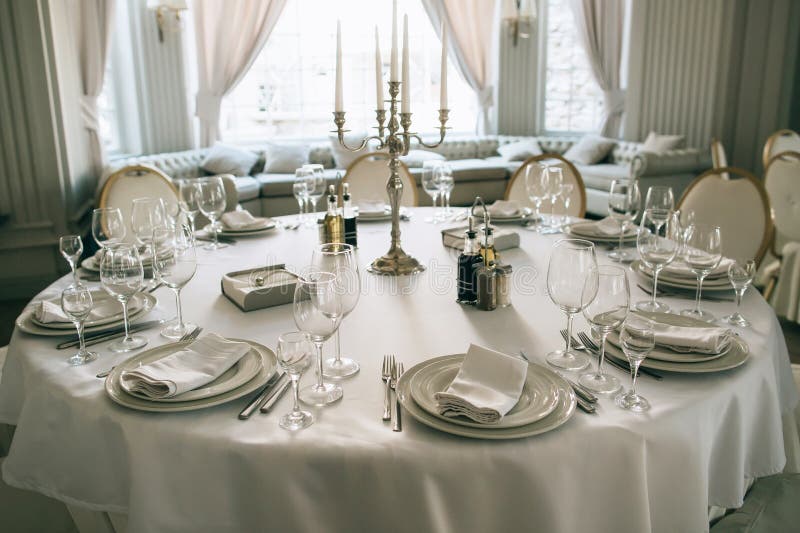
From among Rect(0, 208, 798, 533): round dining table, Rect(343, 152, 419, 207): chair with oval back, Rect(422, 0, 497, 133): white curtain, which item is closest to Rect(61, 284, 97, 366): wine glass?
Rect(0, 208, 798, 533): round dining table

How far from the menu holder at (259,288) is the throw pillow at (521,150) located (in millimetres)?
5572

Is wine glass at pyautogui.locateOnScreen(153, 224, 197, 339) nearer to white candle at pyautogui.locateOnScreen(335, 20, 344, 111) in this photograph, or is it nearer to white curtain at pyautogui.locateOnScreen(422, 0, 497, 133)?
white candle at pyautogui.locateOnScreen(335, 20, 344, 111)

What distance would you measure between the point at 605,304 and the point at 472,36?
22.4 ft

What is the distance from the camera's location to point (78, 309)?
1.26m

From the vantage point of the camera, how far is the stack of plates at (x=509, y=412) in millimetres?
968

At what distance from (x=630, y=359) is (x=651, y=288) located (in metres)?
0.65

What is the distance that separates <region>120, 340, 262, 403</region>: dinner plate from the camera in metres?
1.07

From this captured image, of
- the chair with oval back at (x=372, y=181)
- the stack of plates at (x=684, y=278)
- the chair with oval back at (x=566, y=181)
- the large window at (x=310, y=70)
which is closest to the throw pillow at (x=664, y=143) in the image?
the large window at (x=310, y=70)

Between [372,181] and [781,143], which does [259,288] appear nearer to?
[372,181]

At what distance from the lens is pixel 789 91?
5.89 m

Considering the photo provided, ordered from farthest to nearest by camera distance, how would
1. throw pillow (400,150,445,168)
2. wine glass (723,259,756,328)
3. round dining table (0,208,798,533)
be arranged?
throw pillow (400,150,445,168)
wine glass (723,259,756,328)
round dining table (0,208,798,533)

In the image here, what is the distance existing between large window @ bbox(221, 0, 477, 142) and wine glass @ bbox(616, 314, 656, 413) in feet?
20.7

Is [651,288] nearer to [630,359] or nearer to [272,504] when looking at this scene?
[630,359]

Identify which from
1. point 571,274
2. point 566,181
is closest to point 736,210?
point 566,181
